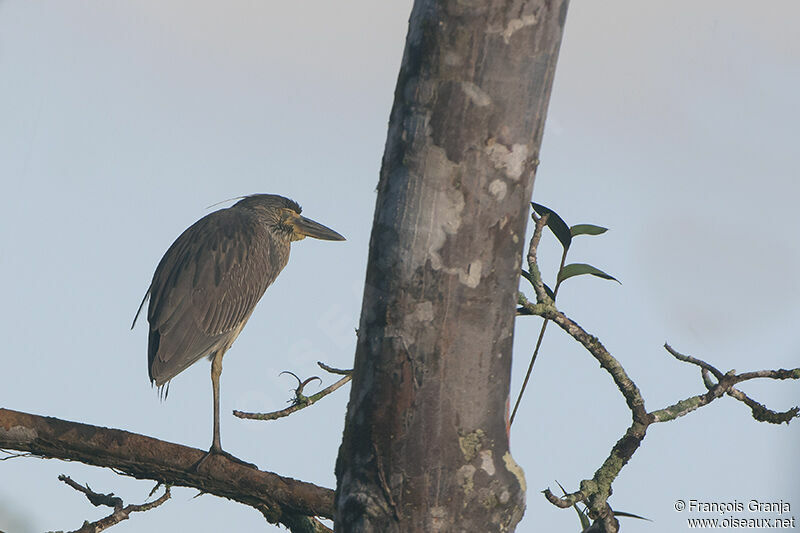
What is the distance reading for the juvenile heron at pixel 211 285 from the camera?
561 centimetres

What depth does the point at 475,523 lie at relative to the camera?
6.64 ft

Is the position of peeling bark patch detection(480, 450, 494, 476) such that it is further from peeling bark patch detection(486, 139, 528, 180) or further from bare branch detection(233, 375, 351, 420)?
bare branch detection(233, 375, 351, 420)

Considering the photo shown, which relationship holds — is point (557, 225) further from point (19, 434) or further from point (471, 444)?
point (19, 434)

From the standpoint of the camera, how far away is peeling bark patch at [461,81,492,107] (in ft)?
6.34

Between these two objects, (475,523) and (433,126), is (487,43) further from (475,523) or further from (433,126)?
(475,523)

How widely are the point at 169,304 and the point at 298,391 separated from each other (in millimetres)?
2309

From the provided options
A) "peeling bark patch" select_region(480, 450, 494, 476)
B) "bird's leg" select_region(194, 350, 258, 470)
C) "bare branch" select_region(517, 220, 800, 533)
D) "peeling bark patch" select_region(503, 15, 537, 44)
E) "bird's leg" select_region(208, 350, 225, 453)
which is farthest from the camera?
"bird's leg" select_region(208, 350, 225, 453)

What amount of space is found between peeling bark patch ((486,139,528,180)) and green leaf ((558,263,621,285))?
119 cm

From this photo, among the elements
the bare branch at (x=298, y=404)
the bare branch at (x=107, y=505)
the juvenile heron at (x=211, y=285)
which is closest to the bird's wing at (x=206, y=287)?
the juvenile heron at (x=211, y=285)

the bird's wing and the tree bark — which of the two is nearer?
the tree bark

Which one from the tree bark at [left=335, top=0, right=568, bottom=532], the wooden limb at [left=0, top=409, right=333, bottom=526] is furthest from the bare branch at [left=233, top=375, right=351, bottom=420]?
the tree bark at [left=335, top=0, right=568, bottom=532]

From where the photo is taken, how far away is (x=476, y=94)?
76.2 inches

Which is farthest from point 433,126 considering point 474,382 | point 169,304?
point 169,304

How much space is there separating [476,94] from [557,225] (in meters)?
1.34
